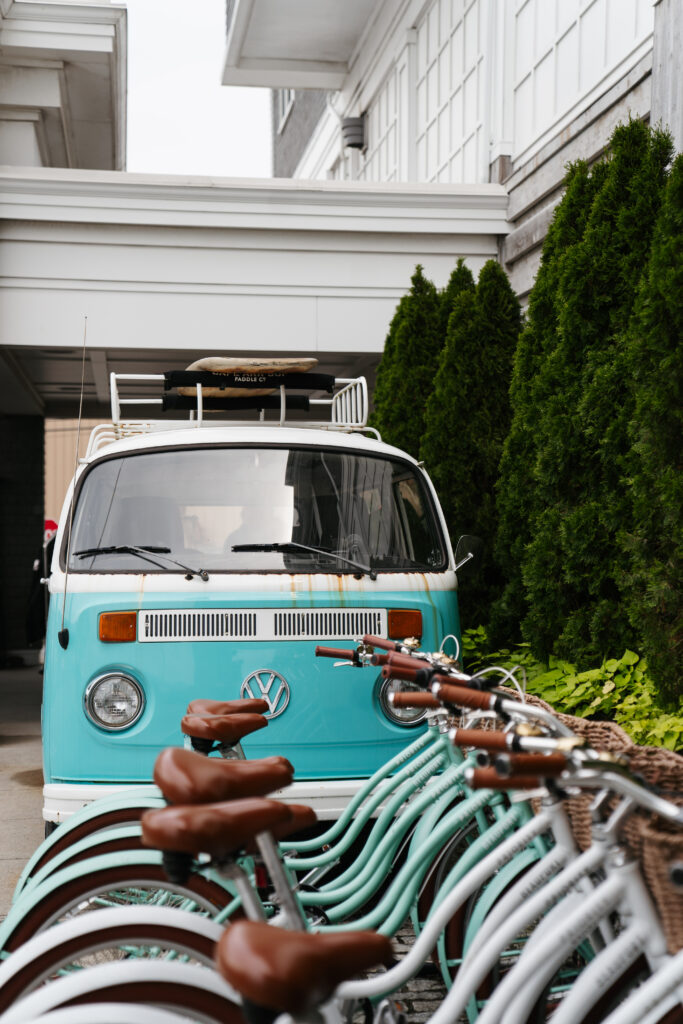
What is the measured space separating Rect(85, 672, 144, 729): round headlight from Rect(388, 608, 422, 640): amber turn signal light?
1.02 metres

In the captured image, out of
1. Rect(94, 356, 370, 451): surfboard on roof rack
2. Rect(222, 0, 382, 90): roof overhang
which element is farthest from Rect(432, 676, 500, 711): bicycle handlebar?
Rect(222, 0, 382, 90): roof overhang

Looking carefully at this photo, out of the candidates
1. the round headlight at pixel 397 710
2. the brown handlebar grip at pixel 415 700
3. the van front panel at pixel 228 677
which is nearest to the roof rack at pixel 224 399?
the van front panel at pixel 228 677

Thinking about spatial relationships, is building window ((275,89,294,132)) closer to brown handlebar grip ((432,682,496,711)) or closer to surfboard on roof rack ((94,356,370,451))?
surfboard on roof rack ((94,356,370,451))

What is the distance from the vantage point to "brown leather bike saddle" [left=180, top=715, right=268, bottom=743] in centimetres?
312

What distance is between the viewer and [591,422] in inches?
217

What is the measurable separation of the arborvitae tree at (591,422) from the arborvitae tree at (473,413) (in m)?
1.41

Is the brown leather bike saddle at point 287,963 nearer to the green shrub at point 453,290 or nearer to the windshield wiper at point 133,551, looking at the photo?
the windshield wiper at point 133,551

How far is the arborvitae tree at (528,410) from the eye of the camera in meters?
5.99

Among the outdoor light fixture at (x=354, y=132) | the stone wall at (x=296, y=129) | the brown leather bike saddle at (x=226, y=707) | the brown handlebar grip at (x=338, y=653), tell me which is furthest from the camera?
the stone wall at (x=296, y=129)

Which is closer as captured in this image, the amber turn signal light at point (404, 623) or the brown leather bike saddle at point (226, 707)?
the brown leather bike saddle at point (226, 707)

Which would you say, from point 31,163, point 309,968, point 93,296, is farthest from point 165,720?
point 31,163

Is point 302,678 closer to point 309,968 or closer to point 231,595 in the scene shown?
point 231,595

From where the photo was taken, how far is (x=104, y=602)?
168 inches

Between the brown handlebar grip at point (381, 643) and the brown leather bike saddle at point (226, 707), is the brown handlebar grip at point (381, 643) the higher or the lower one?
the higher one
